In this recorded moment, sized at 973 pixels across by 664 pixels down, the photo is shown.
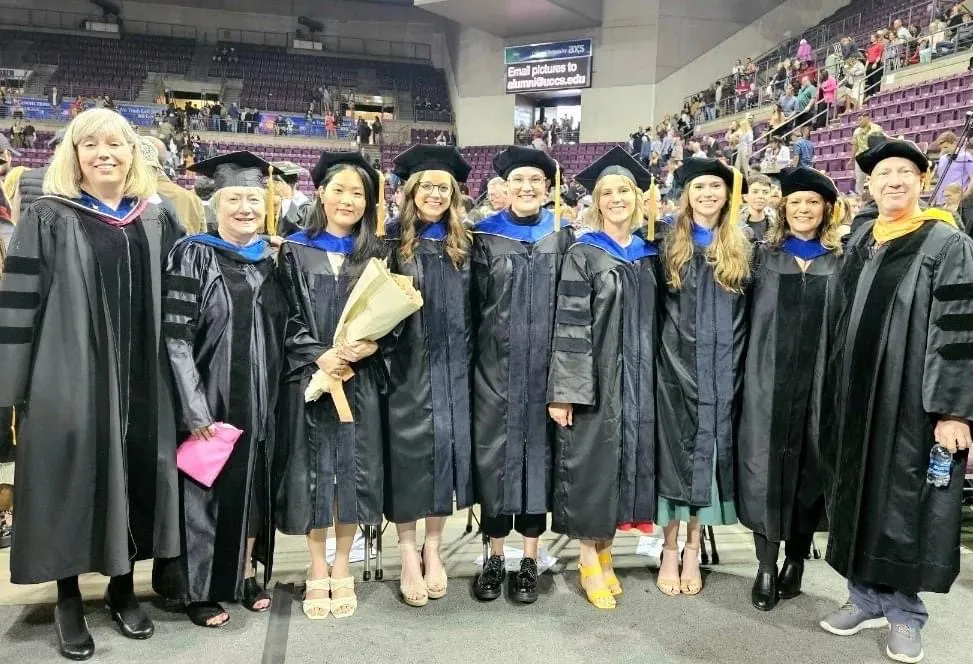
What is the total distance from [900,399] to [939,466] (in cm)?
25

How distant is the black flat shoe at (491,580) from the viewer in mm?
2959

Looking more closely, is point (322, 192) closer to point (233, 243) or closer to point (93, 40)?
point (233, 243)

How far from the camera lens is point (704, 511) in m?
2.95

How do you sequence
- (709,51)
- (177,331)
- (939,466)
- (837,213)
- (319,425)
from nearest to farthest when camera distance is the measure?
(939,466)
(177,331)
(319,425)
(837,213)
(709,51)

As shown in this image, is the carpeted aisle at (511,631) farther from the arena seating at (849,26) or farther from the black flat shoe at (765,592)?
the arena seating at (849,26)

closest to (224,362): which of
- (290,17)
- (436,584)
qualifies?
(436,584)

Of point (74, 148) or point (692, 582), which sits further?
point (692, 582)

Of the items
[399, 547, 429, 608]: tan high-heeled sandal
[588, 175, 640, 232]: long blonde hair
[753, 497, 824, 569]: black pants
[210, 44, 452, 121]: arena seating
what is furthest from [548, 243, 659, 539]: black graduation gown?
[210, 44, 452, 121]: arena seating

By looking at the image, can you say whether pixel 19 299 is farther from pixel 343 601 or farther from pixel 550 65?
pixel 550 65

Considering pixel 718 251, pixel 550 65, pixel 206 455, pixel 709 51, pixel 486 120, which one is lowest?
pixel 206 455

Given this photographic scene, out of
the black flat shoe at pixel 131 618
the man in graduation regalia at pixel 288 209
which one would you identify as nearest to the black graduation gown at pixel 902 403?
the black flat shoe at pixel 131 618

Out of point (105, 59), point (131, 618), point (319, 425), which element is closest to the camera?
point (131, 618)

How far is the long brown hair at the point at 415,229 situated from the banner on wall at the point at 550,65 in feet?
61.9

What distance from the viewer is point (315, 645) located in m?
2.59
